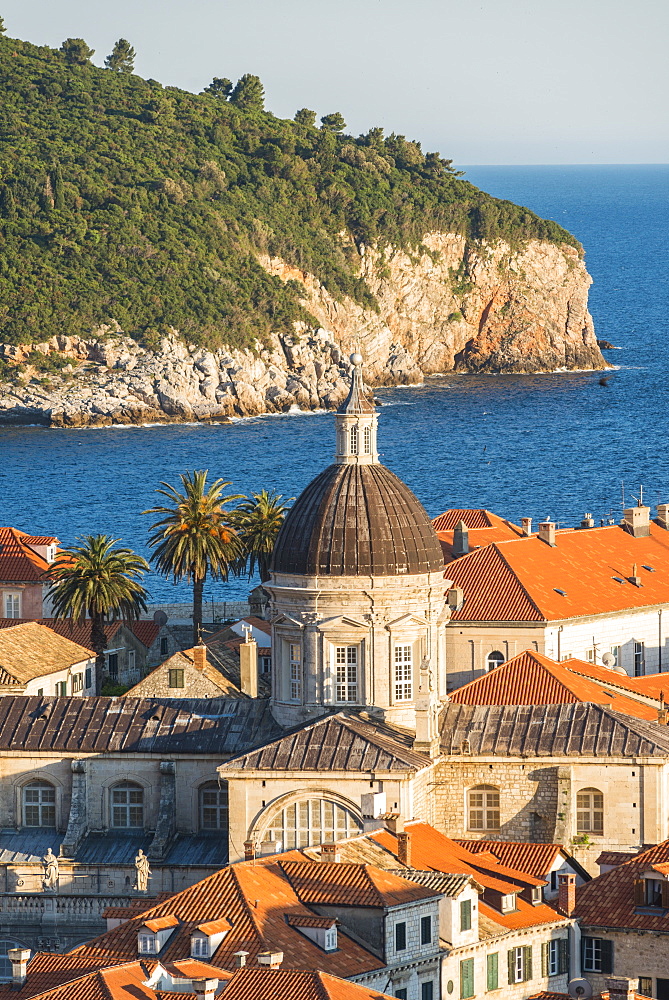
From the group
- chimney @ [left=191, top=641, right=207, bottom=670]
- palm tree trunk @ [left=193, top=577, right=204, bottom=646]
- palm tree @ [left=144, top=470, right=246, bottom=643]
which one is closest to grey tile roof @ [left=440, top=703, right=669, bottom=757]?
chimney @ [left=191, top=641, right=207, bottom=670]

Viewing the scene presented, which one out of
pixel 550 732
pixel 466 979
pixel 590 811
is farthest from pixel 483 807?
pixel 466 979

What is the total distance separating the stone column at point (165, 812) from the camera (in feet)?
267

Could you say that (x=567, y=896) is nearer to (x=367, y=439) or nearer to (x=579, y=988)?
(x=579, y=988)

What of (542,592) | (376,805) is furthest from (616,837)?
(542,592)

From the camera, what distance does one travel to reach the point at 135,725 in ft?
280

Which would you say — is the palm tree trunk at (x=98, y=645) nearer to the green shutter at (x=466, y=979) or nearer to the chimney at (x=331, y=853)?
the chimney at (x=331, y=853)

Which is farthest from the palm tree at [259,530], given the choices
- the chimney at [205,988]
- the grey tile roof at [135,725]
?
the chimney at [205,988]

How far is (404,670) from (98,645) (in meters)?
28.8

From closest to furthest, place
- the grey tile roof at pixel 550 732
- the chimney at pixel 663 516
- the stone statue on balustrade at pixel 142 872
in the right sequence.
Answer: the stone statue on balustrade at pixel 142 872 < the grey tile roof at pixel 550 732 < the chimney at pixel 663 516

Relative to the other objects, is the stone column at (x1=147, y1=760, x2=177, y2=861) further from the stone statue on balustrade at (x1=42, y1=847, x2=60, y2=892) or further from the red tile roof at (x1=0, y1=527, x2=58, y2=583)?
the red tile roof at (x1=0, y1=527, x2=58, y2=583)

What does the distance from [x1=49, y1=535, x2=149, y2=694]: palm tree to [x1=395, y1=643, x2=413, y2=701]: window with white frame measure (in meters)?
27.7

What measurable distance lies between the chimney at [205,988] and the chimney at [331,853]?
36.6ft

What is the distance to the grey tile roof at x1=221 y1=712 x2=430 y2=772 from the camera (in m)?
77.2

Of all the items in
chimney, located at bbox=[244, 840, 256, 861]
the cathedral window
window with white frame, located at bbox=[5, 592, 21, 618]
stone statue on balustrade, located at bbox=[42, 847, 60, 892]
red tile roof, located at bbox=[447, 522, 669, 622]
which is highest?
the cathedral window
